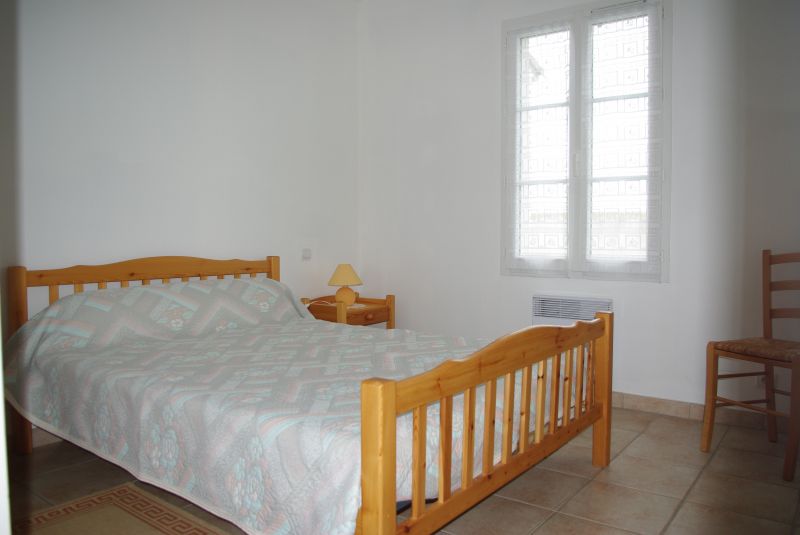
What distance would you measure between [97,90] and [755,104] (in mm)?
3429

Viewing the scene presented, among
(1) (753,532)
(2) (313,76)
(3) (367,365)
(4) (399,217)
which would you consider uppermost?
(2) (313,76)

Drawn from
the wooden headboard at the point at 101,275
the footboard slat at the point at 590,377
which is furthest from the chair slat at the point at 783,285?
the wooden headboard at the point at 101,275

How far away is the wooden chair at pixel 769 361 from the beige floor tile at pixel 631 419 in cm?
39

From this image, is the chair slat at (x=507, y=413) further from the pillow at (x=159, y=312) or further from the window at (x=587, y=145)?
the window at (x=587, y=145)

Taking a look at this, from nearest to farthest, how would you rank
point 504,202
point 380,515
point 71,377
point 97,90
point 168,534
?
point 380,515 < point 168,534 < point 71,377 < point 97,90 < point 504,202

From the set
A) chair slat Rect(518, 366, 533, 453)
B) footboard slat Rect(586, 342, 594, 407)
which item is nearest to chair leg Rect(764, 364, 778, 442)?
footboard slat Rect(586, 342, 594, 407)

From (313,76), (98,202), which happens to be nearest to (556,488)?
(98,202)

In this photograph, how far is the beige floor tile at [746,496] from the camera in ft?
7.48

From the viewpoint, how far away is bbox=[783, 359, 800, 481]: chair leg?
253cm

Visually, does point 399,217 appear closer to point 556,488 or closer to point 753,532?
point 556,488

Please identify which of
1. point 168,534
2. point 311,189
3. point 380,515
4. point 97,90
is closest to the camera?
point 380,515

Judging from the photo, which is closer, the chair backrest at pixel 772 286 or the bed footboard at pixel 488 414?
the bed footboard at pixel 488 414

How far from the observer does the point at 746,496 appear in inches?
94.9

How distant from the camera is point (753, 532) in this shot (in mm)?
2123
